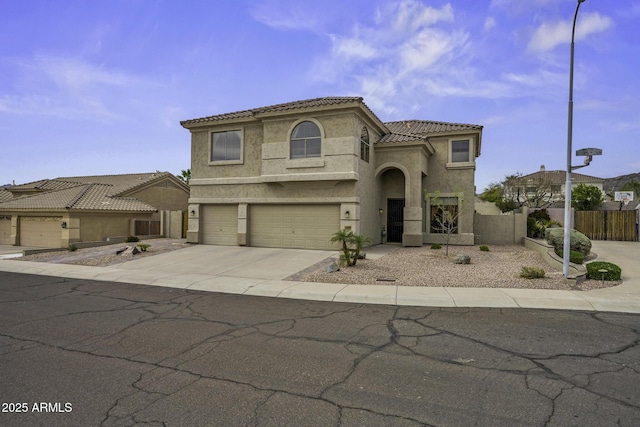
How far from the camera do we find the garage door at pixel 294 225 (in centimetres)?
1895

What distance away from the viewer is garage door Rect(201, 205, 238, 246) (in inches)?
829

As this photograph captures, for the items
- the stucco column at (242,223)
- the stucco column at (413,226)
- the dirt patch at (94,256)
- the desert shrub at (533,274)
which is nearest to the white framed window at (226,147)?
the stucco column at (242,223)

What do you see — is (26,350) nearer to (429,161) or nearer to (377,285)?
(377,285)

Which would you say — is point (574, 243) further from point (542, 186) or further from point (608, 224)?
point (542, 186)

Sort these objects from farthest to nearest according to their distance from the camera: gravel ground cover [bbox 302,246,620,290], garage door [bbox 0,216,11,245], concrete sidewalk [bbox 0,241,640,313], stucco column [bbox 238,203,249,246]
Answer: garage door [bbox 0,216,11,245]
stucco column [bbox 238,203,249,246]
gravel ground cover [bbox 302,246,620,290]
concrete sidewalk [bbox 0,241,640,313]

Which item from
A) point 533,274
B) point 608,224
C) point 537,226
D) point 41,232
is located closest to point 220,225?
point 41,232

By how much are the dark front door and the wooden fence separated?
12.8 metres

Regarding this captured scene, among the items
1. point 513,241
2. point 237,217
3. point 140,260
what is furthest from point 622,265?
point 140,260

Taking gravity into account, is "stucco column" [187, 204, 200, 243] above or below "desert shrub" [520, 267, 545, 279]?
above

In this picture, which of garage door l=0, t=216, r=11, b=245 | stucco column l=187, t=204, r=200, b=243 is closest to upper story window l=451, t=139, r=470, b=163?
stucco column l=187, t=204, r=200, b=243

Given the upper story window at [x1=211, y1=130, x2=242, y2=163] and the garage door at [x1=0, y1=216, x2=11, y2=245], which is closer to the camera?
the upper story window at [x1=211, y1=130, x2=242, y2=163]

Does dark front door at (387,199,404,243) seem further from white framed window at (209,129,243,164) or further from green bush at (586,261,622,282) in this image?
green bush at (586,261,622,282)

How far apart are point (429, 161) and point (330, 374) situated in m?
19.9

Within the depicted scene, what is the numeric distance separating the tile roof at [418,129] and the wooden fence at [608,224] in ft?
34.4
